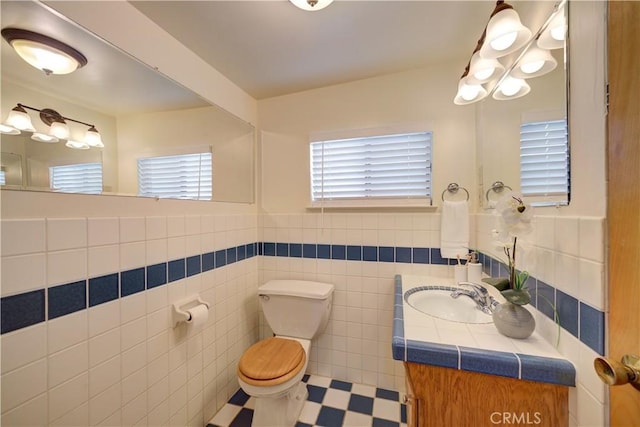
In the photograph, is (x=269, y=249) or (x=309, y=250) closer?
(x=309, y=250)

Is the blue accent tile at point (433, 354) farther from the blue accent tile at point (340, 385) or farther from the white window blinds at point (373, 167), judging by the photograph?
the blue accent tile at point (340, 385)

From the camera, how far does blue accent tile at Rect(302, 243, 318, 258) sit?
1.77 meters

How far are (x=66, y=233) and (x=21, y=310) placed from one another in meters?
0.25

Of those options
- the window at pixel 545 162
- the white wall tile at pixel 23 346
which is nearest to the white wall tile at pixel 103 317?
the white wall tile at pixel 23 346

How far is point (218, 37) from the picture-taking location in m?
1.25

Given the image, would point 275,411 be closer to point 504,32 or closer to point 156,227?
point 156,227

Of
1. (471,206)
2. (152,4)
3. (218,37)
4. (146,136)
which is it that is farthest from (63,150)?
(471,206)

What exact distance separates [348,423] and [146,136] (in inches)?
74.9

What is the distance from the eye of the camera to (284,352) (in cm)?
135

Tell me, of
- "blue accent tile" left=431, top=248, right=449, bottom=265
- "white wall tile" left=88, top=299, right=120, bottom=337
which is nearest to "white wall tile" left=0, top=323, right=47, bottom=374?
"white wall tile" left=88, top=299, right=120, bottom=337

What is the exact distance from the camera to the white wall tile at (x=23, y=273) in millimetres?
681

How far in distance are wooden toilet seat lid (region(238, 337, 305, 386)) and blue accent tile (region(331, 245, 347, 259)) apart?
0.61 metres

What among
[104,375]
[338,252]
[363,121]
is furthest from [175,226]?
[363,121]

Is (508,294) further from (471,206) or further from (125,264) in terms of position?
(125,264)
